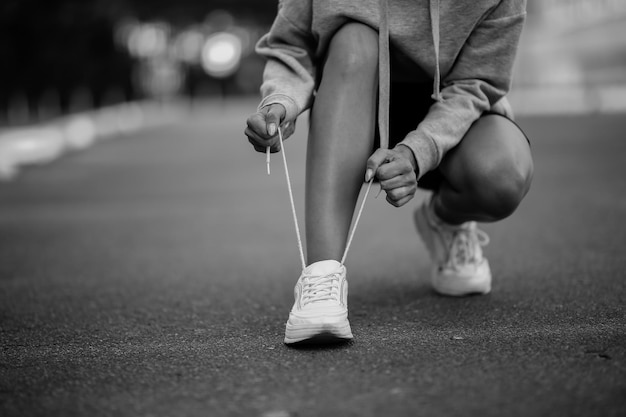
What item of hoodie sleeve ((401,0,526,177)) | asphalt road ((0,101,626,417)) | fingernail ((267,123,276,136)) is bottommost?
asphalt road ((0,101,626,417))

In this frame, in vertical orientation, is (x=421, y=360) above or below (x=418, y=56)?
below

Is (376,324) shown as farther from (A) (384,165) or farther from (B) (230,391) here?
(B) (230,391)

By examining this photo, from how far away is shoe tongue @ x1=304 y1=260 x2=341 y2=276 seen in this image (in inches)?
85.0

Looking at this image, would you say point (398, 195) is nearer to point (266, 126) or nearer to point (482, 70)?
point (266, 126)

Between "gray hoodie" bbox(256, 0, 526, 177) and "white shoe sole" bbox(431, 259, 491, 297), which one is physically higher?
"gray hoodie" bbox(256, 0, 526, 177)

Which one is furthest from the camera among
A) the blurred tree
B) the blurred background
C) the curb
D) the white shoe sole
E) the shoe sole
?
the blurred tree

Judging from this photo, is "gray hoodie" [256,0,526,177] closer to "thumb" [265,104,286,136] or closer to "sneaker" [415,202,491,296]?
"thumb" [265,104,286,136]

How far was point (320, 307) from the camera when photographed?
6.80 feet

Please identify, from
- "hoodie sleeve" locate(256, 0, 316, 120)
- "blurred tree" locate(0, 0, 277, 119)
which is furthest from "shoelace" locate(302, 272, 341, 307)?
"blurred tree" locate(0, 0, 277, 119)

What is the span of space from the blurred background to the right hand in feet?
21.1

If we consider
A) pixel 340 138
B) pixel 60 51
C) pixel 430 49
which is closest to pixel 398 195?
pixel 340 138

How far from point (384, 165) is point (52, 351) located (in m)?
0.95

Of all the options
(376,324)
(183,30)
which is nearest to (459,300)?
(376,324)

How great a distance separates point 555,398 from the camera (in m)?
1.65
